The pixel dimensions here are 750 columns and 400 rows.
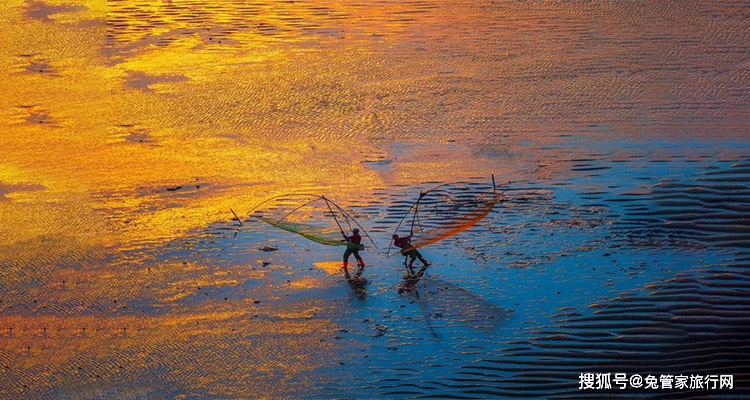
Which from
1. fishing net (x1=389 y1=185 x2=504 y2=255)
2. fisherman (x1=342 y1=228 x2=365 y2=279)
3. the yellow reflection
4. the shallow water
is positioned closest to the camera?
the shallow water

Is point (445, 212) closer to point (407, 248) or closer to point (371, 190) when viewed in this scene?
Result: point (371, 190)

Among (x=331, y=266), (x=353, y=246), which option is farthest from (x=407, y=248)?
(x=331, y=266)

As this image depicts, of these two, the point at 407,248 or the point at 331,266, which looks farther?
the point at 331,266

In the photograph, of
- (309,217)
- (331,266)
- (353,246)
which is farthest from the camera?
(309,217)

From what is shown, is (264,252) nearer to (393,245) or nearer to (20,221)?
(393,245)

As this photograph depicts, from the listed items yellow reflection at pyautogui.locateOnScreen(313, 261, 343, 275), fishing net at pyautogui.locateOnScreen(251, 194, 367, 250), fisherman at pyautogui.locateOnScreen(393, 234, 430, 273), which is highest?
fishing net at pyautogui.locateOnScreen(251, 194, 367, 250)

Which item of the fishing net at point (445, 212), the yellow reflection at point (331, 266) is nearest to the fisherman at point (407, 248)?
the fishing net at point (445, 212)

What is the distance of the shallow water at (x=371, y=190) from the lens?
14320mm

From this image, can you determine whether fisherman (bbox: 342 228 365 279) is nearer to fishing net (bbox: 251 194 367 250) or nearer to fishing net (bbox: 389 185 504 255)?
fishing net (bbox: 251 194 367 250)

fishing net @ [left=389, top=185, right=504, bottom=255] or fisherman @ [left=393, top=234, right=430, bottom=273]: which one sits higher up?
fishing net @ [left=389, top=185, right=504, bottom=255]

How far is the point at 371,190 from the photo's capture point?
63.6ft

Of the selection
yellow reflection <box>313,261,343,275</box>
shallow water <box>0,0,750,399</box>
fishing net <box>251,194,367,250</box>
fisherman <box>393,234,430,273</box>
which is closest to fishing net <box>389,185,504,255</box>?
fisherman <box>393,234,430,273</box>

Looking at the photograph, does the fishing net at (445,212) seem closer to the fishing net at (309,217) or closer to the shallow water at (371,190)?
the shallow water at (371,190)

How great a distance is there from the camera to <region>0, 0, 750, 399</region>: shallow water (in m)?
14.3
